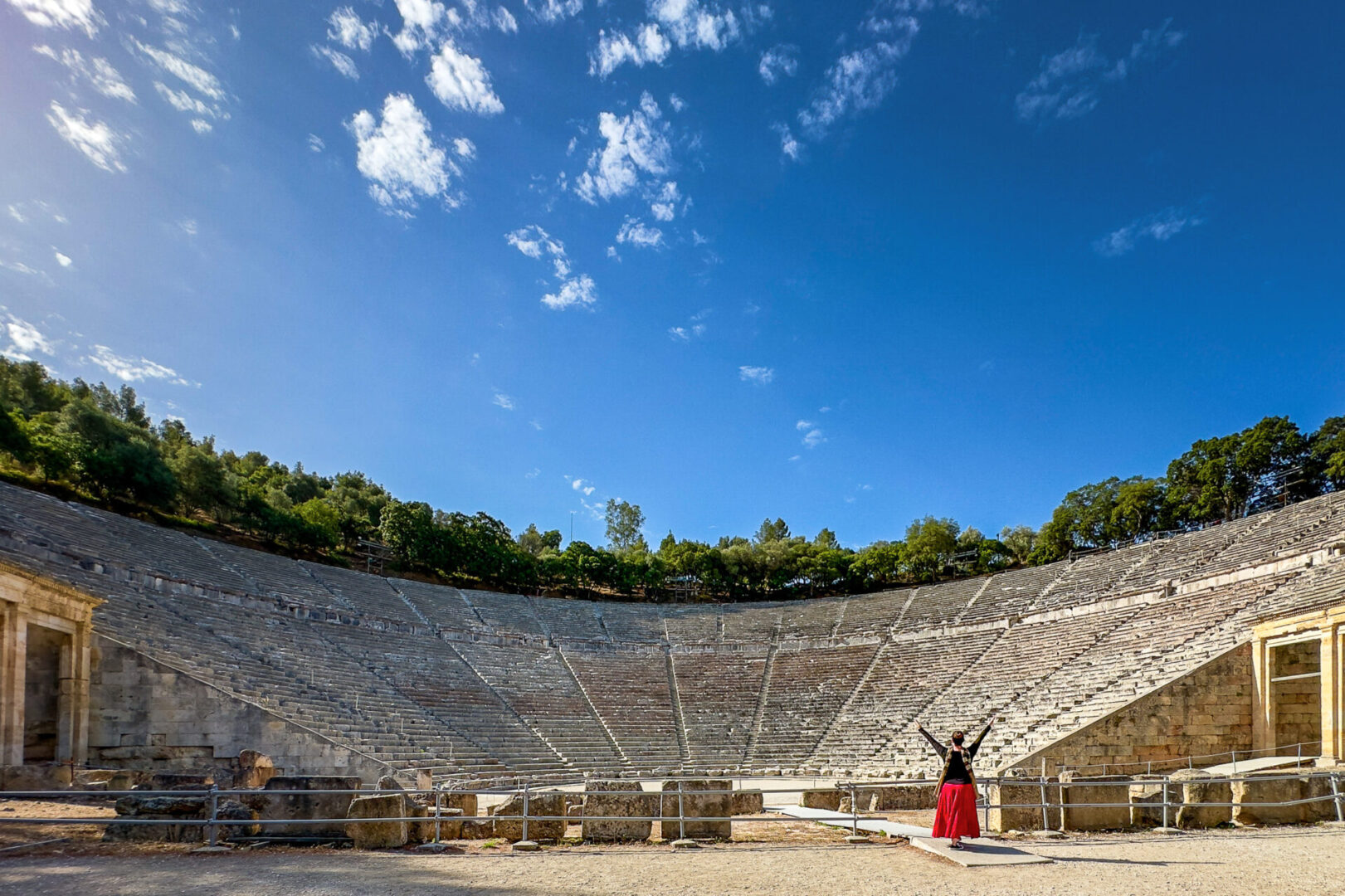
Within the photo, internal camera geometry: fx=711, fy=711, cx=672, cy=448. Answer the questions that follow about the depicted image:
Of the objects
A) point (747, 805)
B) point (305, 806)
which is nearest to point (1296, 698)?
point (747, 805)

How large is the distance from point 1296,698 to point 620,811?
17505 mm

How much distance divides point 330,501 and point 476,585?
38.9 ft

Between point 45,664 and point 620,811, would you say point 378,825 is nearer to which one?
point 620,811

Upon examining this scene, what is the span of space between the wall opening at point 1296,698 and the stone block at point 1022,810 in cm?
910

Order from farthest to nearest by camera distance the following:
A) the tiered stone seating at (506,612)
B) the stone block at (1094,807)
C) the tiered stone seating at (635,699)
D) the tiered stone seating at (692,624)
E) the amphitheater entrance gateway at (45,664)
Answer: the tiered stone seating at (692,624) < the tiered stone seating at (506,612) < the tiered stone seating at (635,699) < the amphitheater entrance gateway at (45,664) < the stone block at (1094,807)

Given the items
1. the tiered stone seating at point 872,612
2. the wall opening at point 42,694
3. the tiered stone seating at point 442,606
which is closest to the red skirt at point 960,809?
the wall opening at point 42,694

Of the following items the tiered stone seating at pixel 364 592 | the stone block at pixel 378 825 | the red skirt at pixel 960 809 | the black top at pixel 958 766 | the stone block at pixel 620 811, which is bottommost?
the stone block at pixel 620 811

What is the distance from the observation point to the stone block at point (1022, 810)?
433 inches

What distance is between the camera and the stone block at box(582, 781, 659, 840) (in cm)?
1014

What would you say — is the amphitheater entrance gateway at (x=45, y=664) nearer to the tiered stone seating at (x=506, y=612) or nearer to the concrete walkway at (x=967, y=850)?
the concrete walkway at (x=967, y=850)

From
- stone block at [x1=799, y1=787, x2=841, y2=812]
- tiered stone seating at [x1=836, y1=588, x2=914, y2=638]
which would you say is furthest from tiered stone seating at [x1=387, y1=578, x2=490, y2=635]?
stone block at [x1=799, y1=787, x2=841, y2=812]

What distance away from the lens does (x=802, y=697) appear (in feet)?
95.7

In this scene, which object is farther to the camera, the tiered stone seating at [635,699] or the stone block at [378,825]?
the tiered stone seating at [635,699]

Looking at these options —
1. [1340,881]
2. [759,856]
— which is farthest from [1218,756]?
[759,856]
